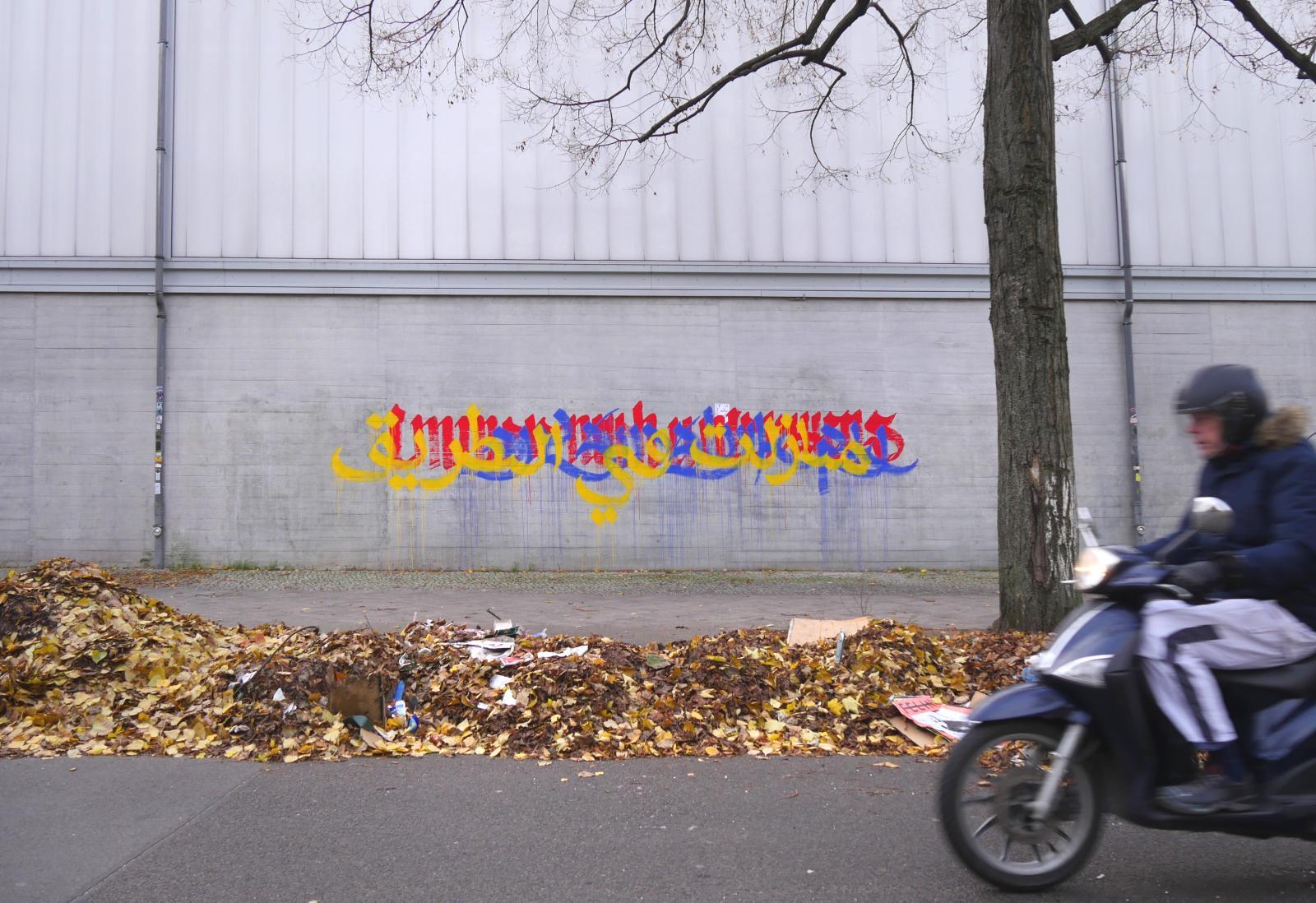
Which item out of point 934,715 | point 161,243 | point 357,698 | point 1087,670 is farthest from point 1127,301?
point 161,243

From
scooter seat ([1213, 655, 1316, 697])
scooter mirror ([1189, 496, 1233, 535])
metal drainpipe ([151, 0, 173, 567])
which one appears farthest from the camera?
metal drainpipe ([151, 0, 173, 567])

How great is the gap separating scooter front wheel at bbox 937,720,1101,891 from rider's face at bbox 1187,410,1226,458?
1.18 meters

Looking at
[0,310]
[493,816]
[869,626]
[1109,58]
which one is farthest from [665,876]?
[0,310]

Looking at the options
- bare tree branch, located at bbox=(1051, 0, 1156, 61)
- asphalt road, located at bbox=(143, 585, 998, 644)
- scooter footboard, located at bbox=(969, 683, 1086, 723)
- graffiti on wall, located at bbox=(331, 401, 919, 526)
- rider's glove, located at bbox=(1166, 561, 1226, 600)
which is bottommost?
asphalt road, located at bbox=(143, 585, 998, 644)

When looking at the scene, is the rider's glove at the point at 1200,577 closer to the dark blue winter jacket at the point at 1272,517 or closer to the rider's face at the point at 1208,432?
the dark blue winter jacket at the point at 1272,517

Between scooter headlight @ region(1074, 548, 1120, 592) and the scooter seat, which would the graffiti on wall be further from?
the scooter seat

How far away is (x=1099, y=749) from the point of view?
3098 millimetres

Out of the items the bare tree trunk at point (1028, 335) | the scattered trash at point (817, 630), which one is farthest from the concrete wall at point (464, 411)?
the bare tree trunk at point (1028, 335)

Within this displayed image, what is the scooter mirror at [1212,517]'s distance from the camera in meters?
2.85

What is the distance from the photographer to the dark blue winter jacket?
2.95 meters

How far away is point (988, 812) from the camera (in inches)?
124

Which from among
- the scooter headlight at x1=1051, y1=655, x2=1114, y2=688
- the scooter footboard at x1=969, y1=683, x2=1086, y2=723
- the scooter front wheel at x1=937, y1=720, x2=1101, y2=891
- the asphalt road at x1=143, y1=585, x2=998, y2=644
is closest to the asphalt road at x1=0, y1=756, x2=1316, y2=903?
the scooter front wheel at x1=937, y1=720, x2=1101, y2=891

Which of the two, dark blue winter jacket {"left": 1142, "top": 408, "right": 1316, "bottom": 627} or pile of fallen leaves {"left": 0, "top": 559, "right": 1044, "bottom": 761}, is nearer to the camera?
dark blue winter jacket {"left": 1142, "top": 408, "right": 1316, "bottom": 627}

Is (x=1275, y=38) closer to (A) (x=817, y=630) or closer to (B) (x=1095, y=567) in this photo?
(A) (x=817, y=630)
